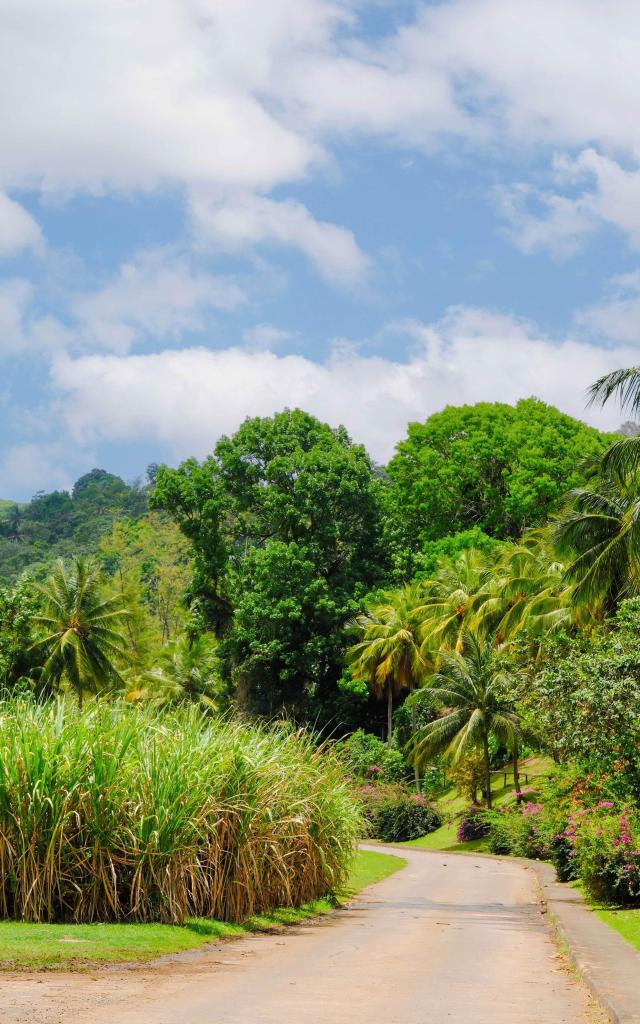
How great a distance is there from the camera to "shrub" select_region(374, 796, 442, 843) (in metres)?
44.5

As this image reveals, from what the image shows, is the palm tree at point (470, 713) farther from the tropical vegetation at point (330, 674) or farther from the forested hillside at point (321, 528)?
the forested hillside at point (321, 528)

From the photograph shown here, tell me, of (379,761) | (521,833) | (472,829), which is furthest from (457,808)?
(521,833)

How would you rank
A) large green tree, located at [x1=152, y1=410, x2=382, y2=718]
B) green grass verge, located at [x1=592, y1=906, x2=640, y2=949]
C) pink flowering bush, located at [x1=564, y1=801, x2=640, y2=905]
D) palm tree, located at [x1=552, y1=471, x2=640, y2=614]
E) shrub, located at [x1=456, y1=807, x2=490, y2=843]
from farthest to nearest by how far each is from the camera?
large green tree, located at [x1=152, y1=410, x2=382, y2=718], shrub, located at [x1=456, y1=807, x2=490, y2=843], palm tree, located at [x1=552, y1=471, x2=640, y2=614], pink flowering bush, located at [x1=564, y1=801, x2=640, y2=905], green grass verge, located at [x1=592, y1=906, x2=640, y2=949]

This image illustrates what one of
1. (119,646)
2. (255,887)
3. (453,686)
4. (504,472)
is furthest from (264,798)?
(504,472)

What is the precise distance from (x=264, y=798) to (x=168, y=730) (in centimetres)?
175

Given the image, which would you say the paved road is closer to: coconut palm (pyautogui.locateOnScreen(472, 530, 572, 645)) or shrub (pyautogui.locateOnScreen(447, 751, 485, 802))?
coconut palm (pyautogui.locateOnScreen(472, 530, 572, 645))

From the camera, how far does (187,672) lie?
53.8 metres

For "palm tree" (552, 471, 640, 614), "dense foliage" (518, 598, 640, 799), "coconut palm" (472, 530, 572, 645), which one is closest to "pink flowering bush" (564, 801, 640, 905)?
"dense foliage" (518, 598, 640, 799)

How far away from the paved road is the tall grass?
3.36 ft

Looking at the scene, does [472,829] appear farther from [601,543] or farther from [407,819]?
[601,543]

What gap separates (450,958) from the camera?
12.7 metres

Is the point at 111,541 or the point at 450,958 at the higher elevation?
the point at 111,541

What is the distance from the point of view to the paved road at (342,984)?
8430mm

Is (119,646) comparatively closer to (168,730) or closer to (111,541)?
(168,730)
